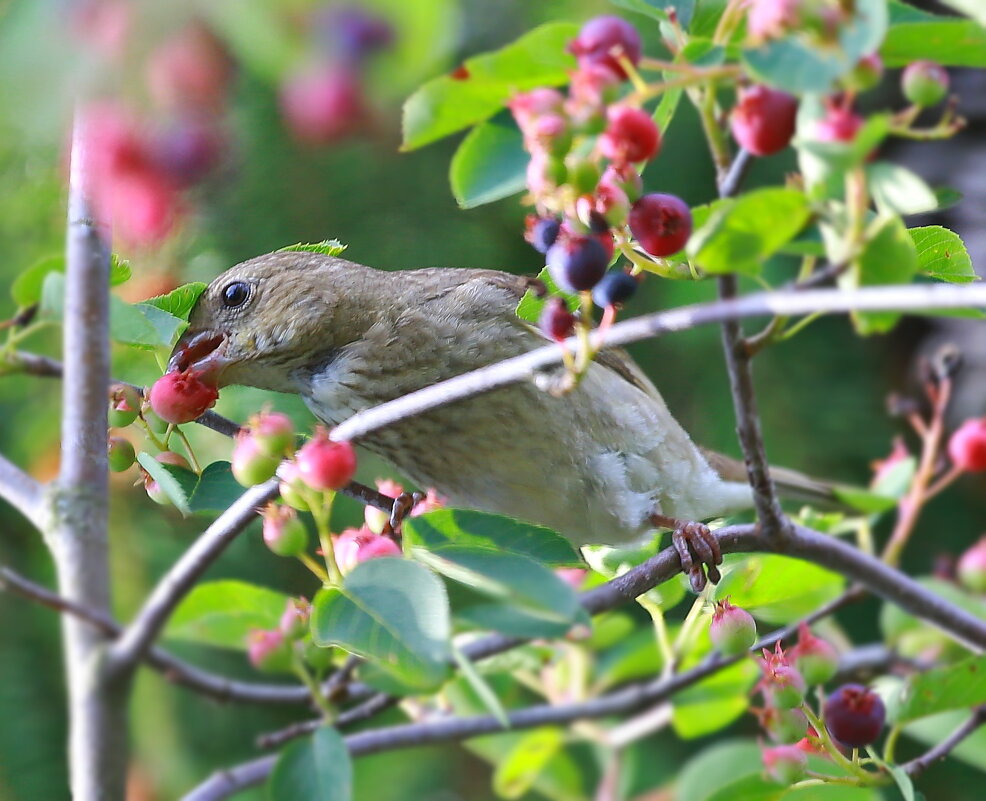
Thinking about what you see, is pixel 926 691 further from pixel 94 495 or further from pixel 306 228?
pixel 306 228

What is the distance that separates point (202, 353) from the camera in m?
2.13

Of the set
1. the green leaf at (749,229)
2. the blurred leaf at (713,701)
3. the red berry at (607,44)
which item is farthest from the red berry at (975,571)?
the red berry at (607,44)

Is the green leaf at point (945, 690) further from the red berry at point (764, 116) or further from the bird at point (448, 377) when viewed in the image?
the red berry at point (764, 116)

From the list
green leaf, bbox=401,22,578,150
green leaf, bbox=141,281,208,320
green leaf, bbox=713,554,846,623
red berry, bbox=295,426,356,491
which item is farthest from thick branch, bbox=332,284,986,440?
green leaf, bbox=713,554,846,623

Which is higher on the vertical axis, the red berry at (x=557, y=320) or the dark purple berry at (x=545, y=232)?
the dark purple berry at (x=545, y=232)

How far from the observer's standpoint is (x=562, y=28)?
1.10 m

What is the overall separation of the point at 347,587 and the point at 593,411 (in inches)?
42.2

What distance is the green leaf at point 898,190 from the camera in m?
0.94

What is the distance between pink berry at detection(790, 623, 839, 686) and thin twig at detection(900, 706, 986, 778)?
159mm

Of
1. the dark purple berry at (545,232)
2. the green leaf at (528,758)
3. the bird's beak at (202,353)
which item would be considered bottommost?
the green leaf at (528,758)

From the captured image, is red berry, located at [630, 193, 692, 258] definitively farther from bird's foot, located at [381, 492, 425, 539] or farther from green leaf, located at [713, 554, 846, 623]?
bird's foot, located at [381, 492, 425, 539]

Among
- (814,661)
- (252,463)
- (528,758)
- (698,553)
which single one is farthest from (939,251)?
(528,758)

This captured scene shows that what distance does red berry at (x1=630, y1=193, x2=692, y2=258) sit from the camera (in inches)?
44.4

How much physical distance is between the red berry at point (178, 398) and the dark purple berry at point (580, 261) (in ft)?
1.72
